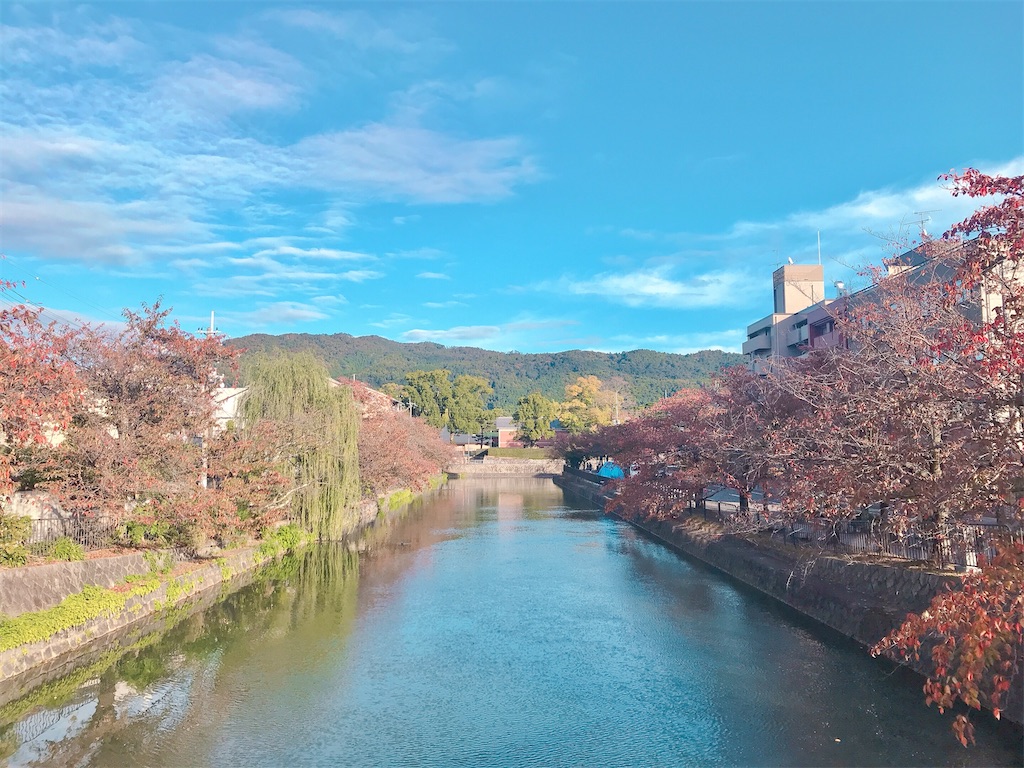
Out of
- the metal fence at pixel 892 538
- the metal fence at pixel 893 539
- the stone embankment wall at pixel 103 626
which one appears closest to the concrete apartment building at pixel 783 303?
the metal fence at pixel 892 538

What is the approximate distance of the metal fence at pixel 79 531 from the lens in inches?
567

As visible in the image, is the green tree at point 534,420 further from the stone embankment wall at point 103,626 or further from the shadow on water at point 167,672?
the shadow on water at point 167,672

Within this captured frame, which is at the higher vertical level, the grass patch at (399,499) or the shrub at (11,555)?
the shrub at (11,555)

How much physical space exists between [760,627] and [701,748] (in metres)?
6.55

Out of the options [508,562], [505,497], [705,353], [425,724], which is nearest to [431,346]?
[705,353]

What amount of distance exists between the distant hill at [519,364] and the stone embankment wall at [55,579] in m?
133

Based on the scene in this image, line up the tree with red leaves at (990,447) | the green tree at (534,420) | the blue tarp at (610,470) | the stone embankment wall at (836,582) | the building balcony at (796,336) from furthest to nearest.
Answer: the green tree at (534,420) → the blue tarp at (610,470) → the building balcony at (796,336) → the stone embankment wall at (836,582) → the tree with red leaves at (990,447)

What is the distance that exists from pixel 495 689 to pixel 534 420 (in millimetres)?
76328

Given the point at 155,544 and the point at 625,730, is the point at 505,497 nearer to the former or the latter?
the point at 155,544

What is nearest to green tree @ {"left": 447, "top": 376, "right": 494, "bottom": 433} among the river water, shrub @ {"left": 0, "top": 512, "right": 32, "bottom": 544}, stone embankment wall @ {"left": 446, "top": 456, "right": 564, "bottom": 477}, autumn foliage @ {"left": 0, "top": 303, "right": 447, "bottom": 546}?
stone embankment wall @ {"left": 446, "top": 456, "right": 564, "bottom": 477}

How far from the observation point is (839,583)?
14.8 m

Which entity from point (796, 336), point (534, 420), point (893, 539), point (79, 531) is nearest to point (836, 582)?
point (893, 539)

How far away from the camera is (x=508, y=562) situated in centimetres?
2397

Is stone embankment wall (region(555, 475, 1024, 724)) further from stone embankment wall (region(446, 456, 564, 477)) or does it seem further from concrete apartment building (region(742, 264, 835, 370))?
stone embankment wall (region(446, 456, 564, 477))
